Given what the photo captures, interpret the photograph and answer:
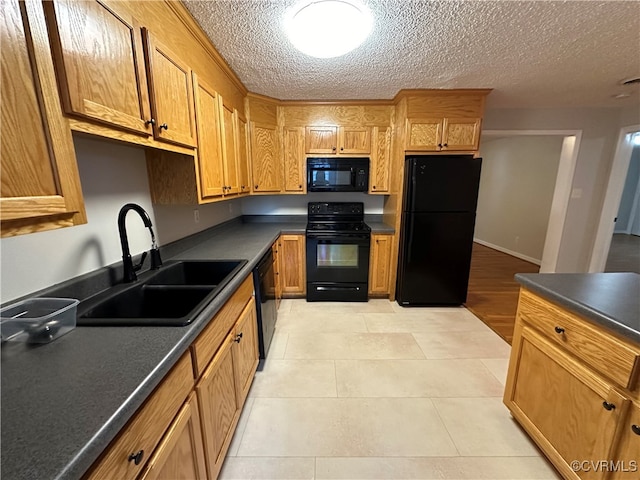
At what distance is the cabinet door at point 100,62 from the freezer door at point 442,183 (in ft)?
7.73

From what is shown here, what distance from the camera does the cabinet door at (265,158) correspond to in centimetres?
289

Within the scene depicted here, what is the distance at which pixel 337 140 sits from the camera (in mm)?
3025

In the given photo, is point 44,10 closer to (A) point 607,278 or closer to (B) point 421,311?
(A) point 607,278

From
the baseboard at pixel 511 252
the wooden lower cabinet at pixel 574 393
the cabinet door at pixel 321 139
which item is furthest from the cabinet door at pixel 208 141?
the baseboard at pixel 511 252

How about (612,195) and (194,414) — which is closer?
(194,414)

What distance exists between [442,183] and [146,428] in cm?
288

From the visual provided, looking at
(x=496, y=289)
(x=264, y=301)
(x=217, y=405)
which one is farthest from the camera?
(x=496, y=289)

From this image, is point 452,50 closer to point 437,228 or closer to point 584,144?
point 437,228

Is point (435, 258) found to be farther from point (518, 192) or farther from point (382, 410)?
point (518, 192)

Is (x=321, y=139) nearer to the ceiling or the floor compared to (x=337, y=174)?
nearer to the ceiling

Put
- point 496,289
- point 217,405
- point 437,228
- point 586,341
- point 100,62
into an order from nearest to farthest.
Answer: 1. point 100,62
2. point 586,341
3. point 217,405
4. point 437,228
5. point 496,289

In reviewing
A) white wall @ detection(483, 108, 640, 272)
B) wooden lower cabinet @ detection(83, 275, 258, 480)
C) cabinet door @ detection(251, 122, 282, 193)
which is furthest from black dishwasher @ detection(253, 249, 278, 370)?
white wall @ detection(483, 108, 640, 272)

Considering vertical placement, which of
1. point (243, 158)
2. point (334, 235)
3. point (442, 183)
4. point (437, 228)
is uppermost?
point (243, 158)

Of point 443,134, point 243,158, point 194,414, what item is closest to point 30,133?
point 194,414
